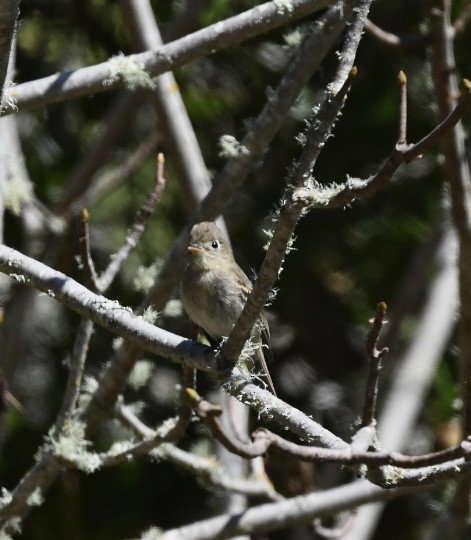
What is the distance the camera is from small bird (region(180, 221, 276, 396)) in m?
3.76

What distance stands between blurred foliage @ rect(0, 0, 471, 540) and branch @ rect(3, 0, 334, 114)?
195 cm

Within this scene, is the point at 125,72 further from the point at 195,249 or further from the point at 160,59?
the point at 195,249

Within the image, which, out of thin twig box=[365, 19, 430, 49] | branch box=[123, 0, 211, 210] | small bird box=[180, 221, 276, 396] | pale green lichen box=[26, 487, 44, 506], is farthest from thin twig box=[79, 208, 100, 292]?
thin twig box=[365, 19, 430, 49]

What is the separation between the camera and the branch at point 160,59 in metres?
3.04

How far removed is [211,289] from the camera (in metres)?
3.83

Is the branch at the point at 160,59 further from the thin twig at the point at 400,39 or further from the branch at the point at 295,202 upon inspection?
the branch at the point at 295,202

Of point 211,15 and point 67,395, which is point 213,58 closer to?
point 211,15

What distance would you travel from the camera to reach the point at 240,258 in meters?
5.40

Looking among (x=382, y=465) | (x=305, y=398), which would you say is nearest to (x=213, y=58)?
(x=305, y=398)

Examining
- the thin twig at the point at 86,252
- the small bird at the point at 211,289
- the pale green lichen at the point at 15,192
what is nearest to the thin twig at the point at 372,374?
the thin twig at the point at 86,252

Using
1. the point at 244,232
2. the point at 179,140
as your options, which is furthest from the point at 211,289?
the point at 244,232

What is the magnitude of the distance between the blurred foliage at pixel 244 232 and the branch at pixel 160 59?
1.95 m

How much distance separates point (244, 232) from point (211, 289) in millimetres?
1645

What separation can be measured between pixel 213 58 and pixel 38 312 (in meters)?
1.69
